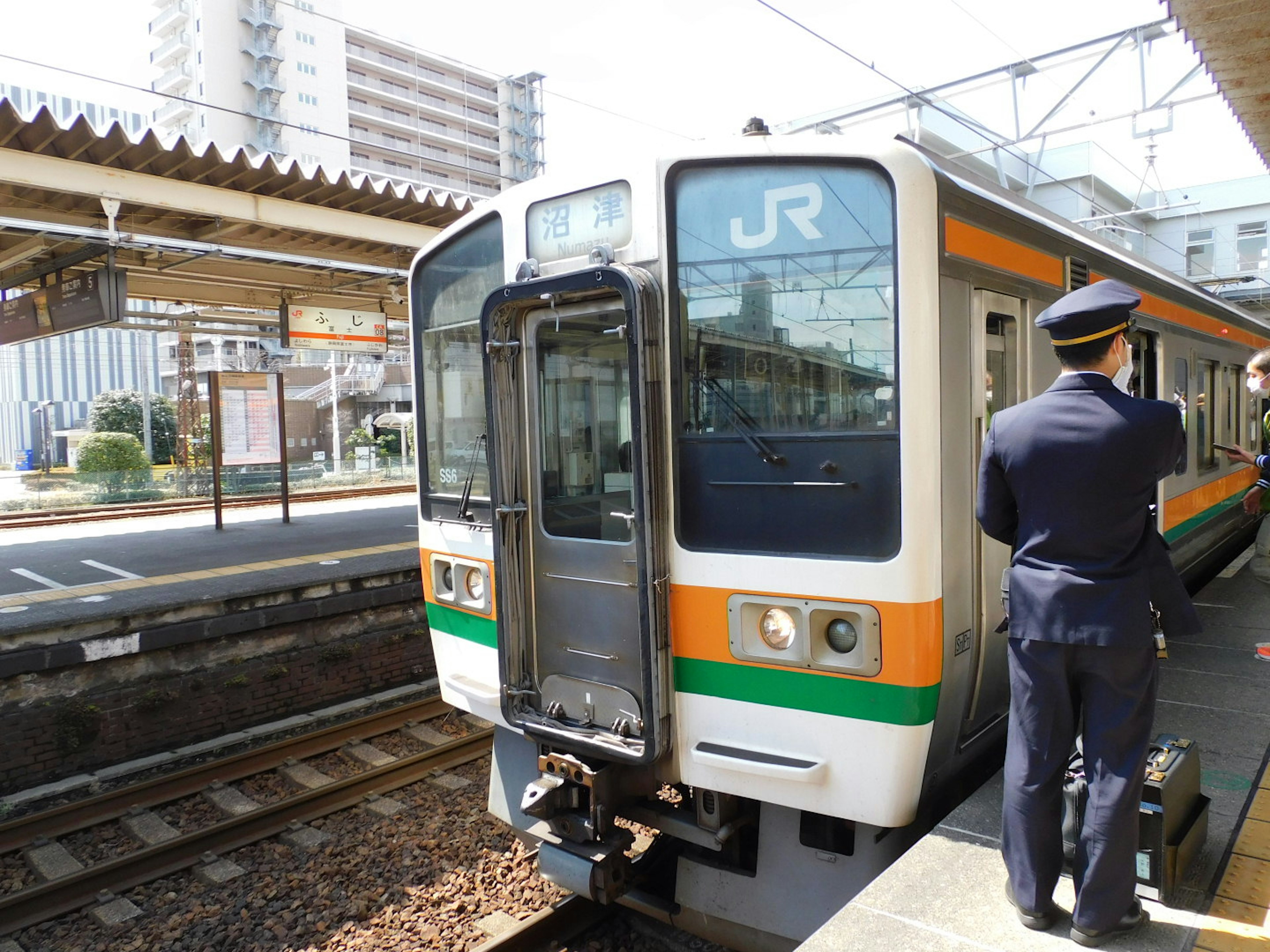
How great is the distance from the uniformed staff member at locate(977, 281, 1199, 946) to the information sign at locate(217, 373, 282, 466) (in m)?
12.5

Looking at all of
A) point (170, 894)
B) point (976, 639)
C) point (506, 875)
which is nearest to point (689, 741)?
point (976, 639)

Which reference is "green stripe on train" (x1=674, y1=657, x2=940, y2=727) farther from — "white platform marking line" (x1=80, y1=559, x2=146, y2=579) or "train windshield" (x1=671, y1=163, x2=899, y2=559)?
"white platform marking line" (x1=80, y1=559, x2=146, y2=579)

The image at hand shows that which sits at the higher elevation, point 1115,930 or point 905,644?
point 905,644

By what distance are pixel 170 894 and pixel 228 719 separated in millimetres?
2488

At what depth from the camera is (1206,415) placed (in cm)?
720

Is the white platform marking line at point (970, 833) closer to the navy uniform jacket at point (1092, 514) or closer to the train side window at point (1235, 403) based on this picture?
the navy uniform jacket at point (1092, 514)

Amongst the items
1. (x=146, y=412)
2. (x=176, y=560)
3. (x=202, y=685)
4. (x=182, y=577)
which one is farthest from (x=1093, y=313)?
(x=146, y=412)

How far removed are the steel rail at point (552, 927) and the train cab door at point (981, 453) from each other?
5.95 ft

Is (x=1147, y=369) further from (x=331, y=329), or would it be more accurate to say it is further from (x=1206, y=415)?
(x=331, y=329)

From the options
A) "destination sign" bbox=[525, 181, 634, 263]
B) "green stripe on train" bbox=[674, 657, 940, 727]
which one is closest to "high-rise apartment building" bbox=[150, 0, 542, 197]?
"destination sign" bbox=[525, 181, 634, 263]

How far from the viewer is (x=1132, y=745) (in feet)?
8.05

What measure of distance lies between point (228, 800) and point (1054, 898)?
15.3 ft

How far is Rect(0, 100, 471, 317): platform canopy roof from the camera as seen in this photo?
6996 millimetres

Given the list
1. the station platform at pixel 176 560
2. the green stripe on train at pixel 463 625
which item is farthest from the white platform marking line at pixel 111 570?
the green stripe on train at pixel 463 625
